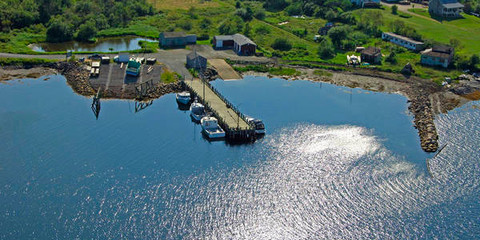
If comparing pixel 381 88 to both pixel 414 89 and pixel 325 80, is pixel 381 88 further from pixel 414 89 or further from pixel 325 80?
pixel 325 80

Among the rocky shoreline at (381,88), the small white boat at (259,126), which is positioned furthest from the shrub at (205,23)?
the small white boat at (259,126)

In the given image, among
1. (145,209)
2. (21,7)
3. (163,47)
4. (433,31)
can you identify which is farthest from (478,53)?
(21,7)

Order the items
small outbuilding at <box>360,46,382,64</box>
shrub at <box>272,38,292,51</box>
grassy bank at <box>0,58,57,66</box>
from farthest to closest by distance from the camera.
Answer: shrub at <box>272,38,292,51</box> < small outbuilding at <box>360,46,382,64</box> < grassy bank at <box>0,58,57,66</box>

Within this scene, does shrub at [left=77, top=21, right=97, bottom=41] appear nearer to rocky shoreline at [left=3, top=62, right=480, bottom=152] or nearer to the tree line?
the tree line

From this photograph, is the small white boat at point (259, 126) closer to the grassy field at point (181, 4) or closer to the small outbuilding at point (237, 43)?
the small outbuilding at point (237, 43)

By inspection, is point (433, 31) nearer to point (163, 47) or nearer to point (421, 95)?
point (421, 95)

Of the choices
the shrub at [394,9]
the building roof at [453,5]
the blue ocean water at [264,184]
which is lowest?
the blue ocean water at [264,184]

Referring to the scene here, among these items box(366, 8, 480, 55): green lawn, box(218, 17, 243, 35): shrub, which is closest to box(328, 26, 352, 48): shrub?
box(366, 8, 480, 55): green lawn
